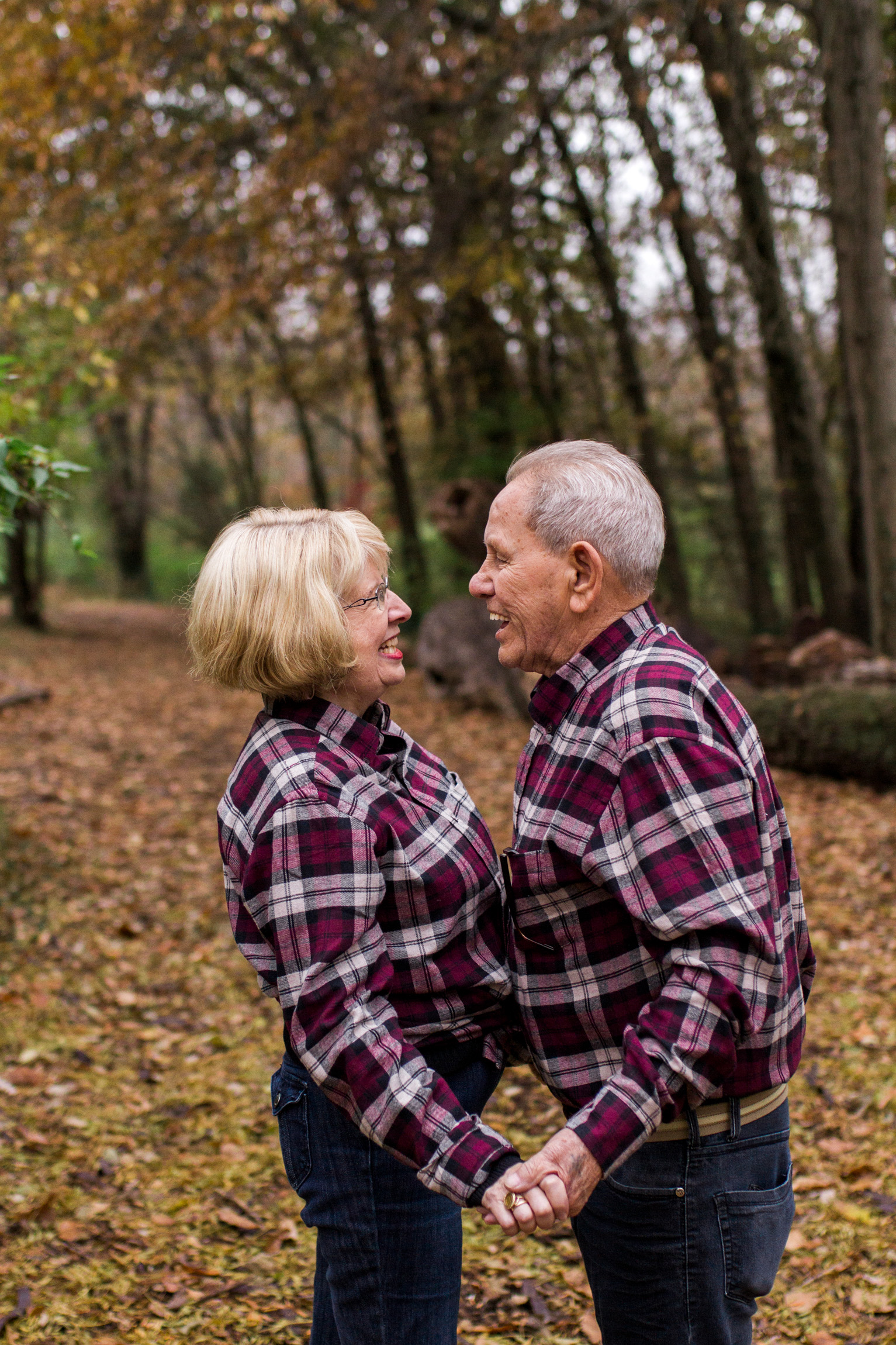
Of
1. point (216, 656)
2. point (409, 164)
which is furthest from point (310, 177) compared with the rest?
point (216, 656)

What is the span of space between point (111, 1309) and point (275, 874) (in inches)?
83.5

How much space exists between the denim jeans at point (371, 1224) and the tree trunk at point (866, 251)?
728cm

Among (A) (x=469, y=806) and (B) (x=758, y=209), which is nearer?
(A) (x=469, y=806)

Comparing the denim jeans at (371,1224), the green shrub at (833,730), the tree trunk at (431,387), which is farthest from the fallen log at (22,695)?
the denim jeans at (371,1224)

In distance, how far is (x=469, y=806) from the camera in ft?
6.47

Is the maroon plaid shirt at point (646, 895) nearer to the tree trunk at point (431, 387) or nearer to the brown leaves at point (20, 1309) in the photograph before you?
the brown leaves at point (20, 1309)

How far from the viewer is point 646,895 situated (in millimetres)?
1585

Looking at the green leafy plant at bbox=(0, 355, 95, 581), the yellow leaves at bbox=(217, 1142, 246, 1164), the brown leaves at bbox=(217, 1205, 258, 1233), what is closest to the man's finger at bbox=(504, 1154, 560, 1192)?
the green leafy plant at bbox=(0, 355, 95, 581)

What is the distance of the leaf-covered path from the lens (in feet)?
10.1

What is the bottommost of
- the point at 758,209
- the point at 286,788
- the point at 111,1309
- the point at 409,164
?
the point at 111,1309

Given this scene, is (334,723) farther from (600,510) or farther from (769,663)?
(769,663)

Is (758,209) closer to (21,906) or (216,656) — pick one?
(21,906)

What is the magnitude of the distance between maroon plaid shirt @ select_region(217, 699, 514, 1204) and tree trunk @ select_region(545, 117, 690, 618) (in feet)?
34.5

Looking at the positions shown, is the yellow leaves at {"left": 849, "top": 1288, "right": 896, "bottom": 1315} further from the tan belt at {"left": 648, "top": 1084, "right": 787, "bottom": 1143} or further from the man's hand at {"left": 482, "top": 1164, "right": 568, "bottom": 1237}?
the man's hand at {"left": 482, "top": 1164, "right": 568, "bottom": 1237}
